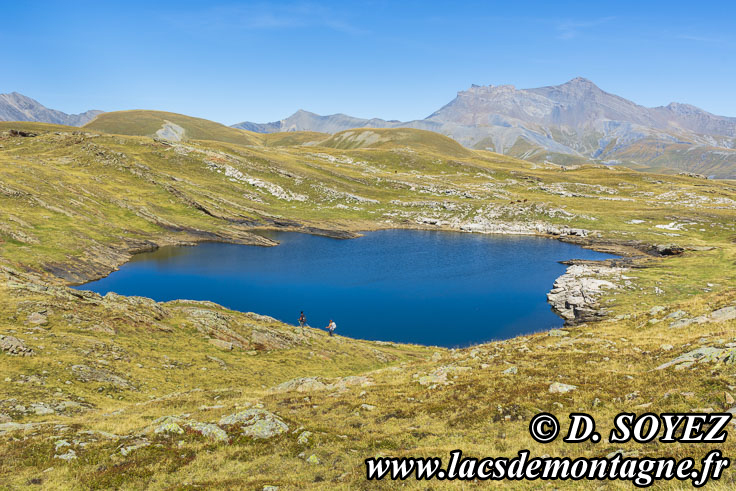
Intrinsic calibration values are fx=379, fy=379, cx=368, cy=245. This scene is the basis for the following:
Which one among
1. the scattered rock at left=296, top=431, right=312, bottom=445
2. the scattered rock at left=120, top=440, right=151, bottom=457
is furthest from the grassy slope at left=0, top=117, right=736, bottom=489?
the scattered rock at left=296, top=431, right=312, bottom=445

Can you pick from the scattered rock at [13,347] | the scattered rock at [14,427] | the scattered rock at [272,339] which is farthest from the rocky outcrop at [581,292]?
the scattered rock at [13,347]

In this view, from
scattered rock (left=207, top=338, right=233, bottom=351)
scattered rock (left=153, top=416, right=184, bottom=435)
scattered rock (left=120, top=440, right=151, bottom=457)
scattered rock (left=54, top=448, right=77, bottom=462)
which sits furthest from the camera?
scattered rock (left=207, top=338, right=233, bottom=351)

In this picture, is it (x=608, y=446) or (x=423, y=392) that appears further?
(x=423, y=392)

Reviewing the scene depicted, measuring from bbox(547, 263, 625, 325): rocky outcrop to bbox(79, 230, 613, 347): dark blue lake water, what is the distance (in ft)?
8.12

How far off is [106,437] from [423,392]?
17.3 m

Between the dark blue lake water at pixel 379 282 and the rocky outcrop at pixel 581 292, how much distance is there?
248 centimetres

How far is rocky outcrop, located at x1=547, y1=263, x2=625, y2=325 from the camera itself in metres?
64.2

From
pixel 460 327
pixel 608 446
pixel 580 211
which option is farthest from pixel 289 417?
pixel 580 211

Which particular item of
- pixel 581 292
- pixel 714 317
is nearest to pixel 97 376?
pixel 714 317

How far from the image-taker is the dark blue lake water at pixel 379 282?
66875 mm

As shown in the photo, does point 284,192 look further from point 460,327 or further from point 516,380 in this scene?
point 516,380

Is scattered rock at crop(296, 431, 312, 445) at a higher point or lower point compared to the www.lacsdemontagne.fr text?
lower

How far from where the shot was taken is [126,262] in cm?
9725

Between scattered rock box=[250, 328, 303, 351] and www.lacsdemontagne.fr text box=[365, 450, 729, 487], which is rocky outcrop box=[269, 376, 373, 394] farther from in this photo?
scattered rock box=[250, 328, 303, 351]
